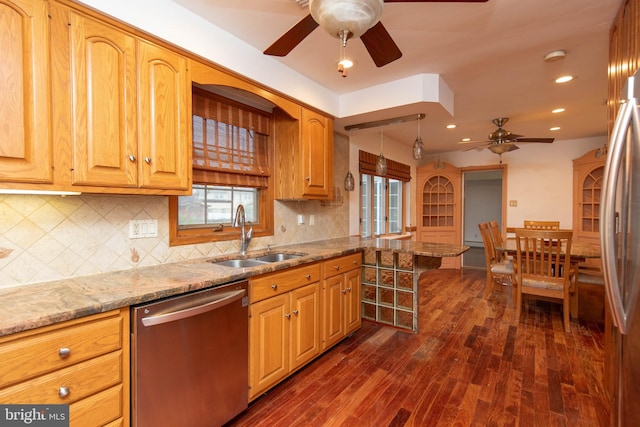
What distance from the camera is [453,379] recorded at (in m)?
2.19

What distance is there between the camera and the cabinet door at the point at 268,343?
1.85 metres

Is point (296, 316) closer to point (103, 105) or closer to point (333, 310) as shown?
point (333, 310)

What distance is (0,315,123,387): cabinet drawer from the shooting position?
100cm

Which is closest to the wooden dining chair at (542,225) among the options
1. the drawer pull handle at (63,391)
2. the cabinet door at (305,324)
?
the cabinet door at (305,324)

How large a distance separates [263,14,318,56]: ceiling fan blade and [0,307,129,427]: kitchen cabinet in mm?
1473

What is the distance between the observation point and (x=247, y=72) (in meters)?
2.23

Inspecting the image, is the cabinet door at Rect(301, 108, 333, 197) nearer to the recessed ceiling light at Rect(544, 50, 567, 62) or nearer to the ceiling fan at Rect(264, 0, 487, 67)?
the ceiling fan at Rect(264, 0, 487, 67)

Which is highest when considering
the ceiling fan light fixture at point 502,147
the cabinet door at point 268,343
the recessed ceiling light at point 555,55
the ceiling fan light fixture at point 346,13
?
the recessed ceiling light at point 555,55

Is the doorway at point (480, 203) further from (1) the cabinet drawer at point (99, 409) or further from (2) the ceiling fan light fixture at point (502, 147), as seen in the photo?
(1) the cabinet drawer at point (99, 409)

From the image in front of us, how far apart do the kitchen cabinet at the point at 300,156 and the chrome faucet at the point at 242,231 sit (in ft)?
1.72

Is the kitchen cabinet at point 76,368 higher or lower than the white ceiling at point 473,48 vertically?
lower

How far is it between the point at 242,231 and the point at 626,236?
2175 millimetres

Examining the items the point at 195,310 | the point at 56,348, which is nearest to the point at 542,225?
the point at 195,310

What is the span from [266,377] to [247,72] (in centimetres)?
212
